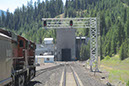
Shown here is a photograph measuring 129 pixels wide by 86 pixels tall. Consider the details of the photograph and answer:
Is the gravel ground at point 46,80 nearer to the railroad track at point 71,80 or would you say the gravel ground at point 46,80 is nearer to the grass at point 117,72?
the railroad track at point 71,80

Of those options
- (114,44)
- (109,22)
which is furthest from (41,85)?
(109,22)

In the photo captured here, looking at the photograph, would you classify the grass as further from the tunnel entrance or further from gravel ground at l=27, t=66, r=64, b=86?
the tunnel entrance

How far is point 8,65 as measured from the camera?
889cm

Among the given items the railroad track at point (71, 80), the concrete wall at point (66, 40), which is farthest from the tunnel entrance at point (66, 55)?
the railroad track at point (71, 80)

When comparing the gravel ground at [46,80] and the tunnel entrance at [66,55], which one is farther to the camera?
the tunnel entrance at [66,55]

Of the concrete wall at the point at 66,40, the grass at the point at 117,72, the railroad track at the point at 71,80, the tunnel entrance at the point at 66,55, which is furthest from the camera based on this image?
the concrete wall at the point at 66,40

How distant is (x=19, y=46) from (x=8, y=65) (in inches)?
169

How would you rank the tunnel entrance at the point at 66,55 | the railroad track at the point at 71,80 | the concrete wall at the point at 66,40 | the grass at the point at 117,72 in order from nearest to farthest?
the railroad track at the point at 71,80 < the grass at the point at 117,72 < the tunnel entrance at the point at 66,55 < the concrete wall at the point at 66,40

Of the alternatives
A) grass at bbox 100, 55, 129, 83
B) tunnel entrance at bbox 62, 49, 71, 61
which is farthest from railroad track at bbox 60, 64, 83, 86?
tunnel entrance at bbox 62, 49, 71, 61

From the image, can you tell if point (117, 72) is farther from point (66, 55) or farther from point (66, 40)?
point (66, 40)

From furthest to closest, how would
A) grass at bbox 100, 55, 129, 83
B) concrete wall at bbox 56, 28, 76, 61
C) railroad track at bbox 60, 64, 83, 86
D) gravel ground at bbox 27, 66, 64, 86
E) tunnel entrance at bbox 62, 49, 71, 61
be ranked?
1. concrete wall at bbox 56, 28, 76, 61
2. tunnel entrance at bbox 62, 49, 71, 61
3. grass at bbox 100, 55, 129, 83
4. railroad track at bbox 60, 64, 83, 86
5. gravel ground at bbox 27, 66, 64, 86

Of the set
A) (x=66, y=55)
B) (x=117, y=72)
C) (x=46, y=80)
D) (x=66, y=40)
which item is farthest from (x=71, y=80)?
(x=66, y=40)

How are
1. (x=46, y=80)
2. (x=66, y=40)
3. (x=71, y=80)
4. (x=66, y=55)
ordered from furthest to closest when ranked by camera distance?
(x=66, y=40)
(x=66, y=55)
(x=71, y=80)
(x=46, y=80)

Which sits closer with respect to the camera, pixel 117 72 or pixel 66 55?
pixel 117 72
